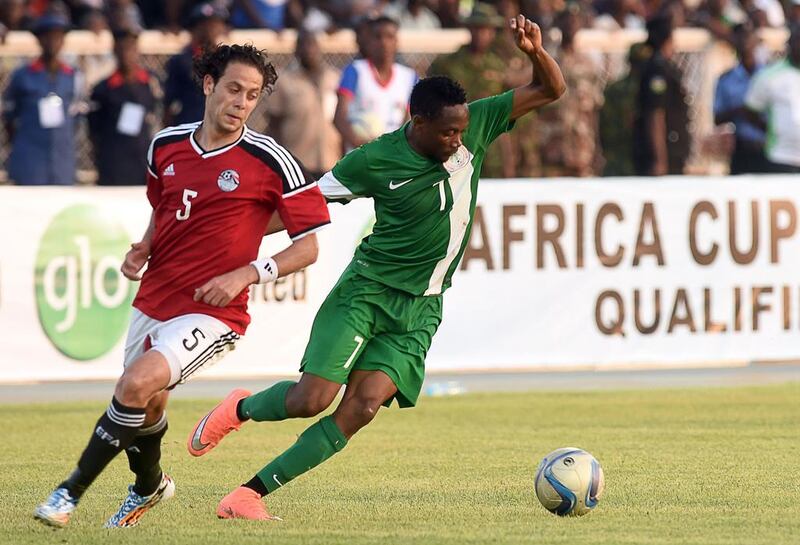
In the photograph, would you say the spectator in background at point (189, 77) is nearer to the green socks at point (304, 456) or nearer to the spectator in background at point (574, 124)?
the spectator in background at point (574, 124)

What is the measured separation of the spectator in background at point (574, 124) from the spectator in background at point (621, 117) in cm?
28

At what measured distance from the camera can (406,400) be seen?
7883 mm

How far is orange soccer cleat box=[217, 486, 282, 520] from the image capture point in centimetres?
755

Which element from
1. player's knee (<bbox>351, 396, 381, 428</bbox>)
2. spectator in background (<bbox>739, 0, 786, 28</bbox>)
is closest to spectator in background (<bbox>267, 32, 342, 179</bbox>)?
spectator in background (<bbox>739, 0, 786, 28</bbox>)

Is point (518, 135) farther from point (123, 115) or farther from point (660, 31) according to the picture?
point (123, 115)

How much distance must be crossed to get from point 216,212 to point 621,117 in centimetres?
1055

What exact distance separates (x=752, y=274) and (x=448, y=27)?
6.57 metres

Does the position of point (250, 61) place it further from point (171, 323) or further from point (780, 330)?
point (780, 330)

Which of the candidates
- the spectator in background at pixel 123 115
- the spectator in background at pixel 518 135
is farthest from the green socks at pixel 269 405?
the spectator in background at pixel 518 135

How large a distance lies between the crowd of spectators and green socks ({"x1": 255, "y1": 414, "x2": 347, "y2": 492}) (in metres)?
7.76

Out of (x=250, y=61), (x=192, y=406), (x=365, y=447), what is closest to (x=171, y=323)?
(x=250, y=61)

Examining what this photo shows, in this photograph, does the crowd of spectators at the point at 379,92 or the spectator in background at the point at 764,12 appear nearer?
the crowd of spectators at the point at 379,92

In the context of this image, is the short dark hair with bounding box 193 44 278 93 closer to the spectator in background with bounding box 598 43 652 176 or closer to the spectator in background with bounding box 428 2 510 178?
the spectator in background with bounding box 428 2 510 178

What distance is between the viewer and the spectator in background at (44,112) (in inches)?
625
